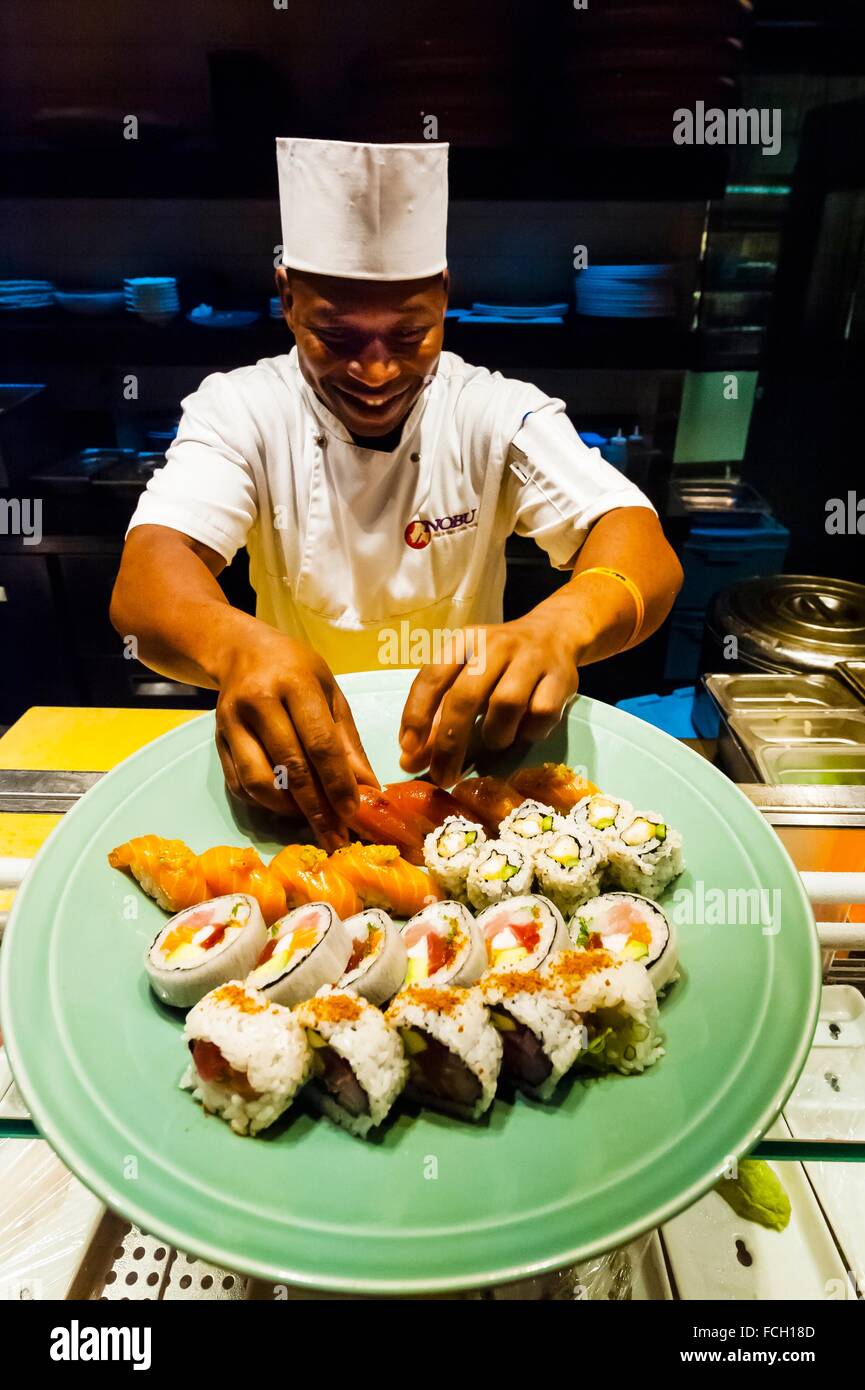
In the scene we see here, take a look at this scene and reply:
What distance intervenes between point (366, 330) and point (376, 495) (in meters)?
0.51

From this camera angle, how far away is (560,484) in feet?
6.79

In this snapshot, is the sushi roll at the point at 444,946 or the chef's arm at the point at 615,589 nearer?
the sushi roll at the point at 444,946

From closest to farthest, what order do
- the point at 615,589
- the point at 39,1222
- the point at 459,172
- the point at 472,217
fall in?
the point at 39,1222 → the point at 615,589 → the point at 459,172 → the point at 472,217

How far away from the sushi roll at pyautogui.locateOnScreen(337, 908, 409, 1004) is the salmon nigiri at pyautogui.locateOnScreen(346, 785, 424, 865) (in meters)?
0.18

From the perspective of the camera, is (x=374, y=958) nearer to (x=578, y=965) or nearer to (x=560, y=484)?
(x=578, y=965)

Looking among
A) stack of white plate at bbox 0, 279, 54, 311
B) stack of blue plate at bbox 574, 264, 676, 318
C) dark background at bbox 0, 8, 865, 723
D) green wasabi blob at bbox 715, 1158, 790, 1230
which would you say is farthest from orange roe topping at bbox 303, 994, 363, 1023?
stack of white plate at bbox 0, 279, 54, 311

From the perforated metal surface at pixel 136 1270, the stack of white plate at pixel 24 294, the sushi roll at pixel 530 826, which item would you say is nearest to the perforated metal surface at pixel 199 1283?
the perforated metal surface at pixel 136 1270

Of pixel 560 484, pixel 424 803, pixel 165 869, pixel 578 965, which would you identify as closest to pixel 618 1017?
pixel 578 965

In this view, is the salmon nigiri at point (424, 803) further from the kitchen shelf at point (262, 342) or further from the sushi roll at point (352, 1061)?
the kitchen shelf at point (262, 342)

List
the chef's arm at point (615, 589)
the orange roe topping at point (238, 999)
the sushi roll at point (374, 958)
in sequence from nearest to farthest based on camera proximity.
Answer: the orange roe topping at point (238, 999) < the sushi roll at point (374, 958) < the chef's arm at point (615, 589)

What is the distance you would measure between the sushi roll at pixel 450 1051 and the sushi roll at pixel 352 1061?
0.07 feet

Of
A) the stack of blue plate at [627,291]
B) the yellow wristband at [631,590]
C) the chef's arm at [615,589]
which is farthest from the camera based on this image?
the stack of blue plate at [627,291]

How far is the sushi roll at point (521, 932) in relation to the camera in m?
1.17

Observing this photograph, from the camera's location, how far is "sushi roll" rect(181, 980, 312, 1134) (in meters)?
0.90
